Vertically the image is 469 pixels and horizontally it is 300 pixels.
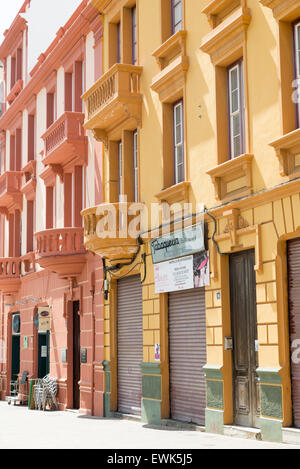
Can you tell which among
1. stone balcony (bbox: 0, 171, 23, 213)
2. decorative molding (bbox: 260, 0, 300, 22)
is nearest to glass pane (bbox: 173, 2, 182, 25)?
decorative molding (bbox: 260, 0, 300, 22)

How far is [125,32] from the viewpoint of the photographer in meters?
19.0

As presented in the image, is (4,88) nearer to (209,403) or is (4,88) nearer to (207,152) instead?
(207,152)

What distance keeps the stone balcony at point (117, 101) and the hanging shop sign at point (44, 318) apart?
719 centimetres

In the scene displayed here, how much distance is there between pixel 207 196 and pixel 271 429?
4.82 meters

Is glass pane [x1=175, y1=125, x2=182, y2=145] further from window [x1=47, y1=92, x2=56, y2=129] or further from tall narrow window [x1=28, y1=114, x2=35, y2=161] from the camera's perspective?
tall narrow window [x1=28, y1=114, x2=35, y2=161]

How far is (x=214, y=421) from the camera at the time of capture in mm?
13898

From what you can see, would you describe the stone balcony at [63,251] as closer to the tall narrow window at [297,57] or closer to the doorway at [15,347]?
the doorway at [15,347]

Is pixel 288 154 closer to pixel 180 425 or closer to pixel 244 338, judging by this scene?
pixel 244 338

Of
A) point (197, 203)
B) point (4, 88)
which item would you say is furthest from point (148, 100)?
point (4, 88)

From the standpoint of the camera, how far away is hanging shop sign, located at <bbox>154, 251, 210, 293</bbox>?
1461 centimetres

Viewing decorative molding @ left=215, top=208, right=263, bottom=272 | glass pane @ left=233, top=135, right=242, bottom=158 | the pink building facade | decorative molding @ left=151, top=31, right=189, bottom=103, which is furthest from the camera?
the pink building facade

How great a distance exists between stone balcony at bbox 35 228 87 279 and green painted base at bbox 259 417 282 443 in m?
9.88

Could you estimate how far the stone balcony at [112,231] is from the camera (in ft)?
57.8

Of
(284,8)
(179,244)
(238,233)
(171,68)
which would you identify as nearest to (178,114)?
(171,68)
